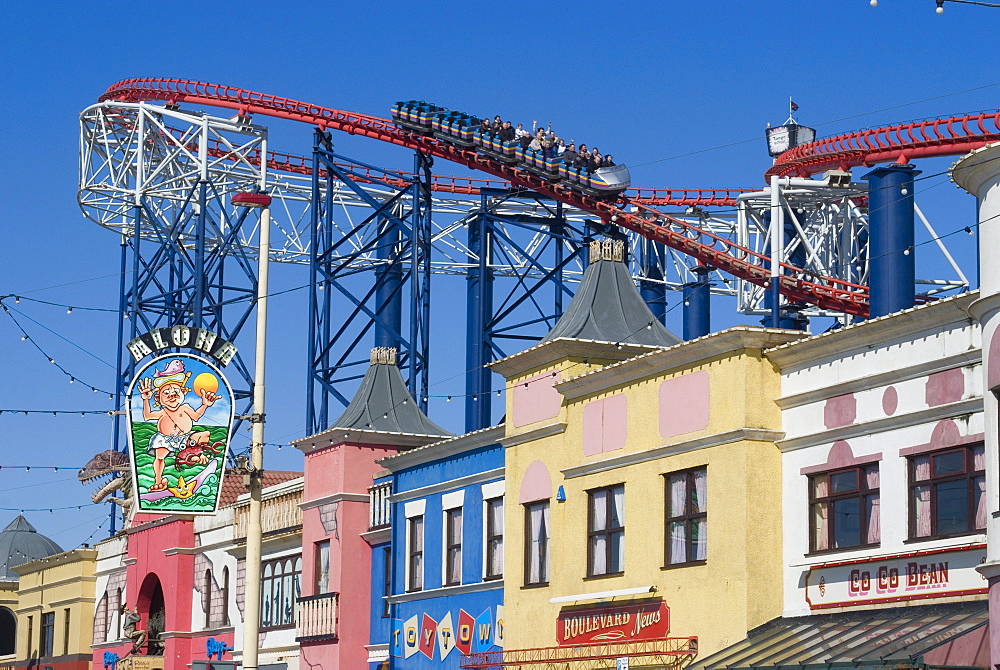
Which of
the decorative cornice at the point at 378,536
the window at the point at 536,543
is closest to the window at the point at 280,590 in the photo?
the decorative cornice at the point at 378,536

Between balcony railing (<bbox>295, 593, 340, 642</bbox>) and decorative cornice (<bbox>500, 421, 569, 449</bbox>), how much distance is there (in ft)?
22.9

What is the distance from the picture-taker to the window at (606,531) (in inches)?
1032

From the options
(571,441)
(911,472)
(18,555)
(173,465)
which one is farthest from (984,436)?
(18,555)

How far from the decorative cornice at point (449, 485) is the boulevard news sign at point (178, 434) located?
7.28 meters

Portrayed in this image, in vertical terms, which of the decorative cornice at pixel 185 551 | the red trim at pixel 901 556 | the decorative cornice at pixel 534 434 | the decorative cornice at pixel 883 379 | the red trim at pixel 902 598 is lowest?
the red trim at pixel 902 598

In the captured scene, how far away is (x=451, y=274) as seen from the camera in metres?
75.0

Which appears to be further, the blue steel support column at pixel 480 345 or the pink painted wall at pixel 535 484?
the blue steel support column at pixel 480 345

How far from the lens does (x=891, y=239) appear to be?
38.8 meters

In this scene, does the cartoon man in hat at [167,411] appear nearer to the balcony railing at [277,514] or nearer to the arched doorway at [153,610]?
the balcony railing at [277,514]

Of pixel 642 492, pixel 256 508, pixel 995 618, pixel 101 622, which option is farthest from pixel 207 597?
pixel 995 618

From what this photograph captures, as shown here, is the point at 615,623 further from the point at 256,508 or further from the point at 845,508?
the point at 256,508

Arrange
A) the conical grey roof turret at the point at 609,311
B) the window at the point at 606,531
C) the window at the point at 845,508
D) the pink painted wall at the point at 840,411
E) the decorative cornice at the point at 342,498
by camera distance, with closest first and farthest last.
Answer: the window at the point at 845,508
the pink painted wall at the point at 840,411
the window at the point at 606,531
the conical grey roof turret at the point at 609,311
the decorative cornice at the point at 342,498

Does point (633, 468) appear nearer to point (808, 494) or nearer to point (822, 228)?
point (808, 494)

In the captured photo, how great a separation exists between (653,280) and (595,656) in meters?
33.5
